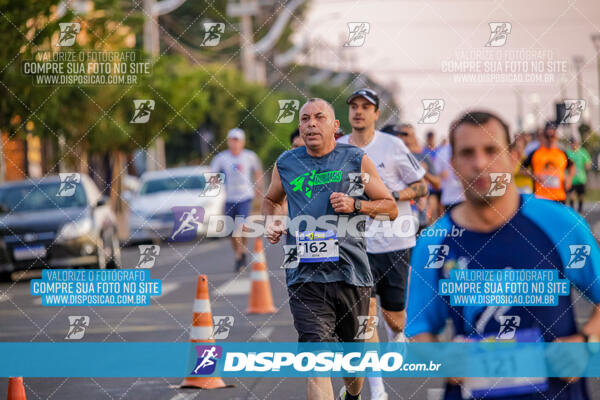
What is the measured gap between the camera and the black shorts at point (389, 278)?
8.10 meters

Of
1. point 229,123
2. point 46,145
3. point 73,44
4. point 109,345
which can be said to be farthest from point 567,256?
point 229,123

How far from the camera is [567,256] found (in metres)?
4.11

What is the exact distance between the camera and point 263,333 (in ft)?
35.3

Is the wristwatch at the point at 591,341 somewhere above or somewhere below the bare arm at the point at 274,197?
below

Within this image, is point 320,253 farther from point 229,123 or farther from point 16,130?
point 229,123

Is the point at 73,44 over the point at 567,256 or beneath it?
over

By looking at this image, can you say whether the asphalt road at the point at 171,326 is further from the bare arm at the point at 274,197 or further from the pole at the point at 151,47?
the pole at the point at 151,47

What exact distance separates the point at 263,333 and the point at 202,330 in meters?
2.47

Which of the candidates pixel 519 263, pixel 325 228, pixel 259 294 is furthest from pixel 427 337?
pixel 259 294

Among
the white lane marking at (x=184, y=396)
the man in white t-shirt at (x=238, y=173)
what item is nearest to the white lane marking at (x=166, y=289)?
the man in white t-shirt at (x=238, y=173)

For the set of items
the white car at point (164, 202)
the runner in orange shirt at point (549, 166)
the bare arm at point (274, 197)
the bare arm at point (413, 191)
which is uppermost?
the white car at point (164, 202)

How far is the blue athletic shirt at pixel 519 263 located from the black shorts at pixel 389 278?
12.1 feet

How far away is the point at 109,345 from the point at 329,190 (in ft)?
15.7

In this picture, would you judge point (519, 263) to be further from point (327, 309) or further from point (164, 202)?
point (164, 202)
